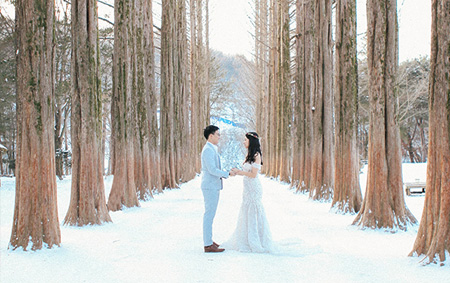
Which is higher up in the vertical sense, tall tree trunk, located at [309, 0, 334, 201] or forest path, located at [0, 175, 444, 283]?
tall tree trunk, located at [309, 0, 334, 201]

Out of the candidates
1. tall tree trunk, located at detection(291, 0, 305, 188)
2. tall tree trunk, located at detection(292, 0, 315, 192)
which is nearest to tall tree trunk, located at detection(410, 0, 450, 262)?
tall tree trunk, located at detection(292, 0, 315, 192)

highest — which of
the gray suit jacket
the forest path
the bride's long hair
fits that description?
the bride's long hair

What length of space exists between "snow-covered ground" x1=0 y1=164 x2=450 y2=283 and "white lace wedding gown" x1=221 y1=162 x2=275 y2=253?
209mm

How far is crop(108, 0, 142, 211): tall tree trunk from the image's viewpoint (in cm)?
1132

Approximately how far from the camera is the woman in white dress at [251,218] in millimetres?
6504

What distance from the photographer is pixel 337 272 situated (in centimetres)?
521

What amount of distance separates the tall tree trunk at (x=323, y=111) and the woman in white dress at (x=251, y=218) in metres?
6.52

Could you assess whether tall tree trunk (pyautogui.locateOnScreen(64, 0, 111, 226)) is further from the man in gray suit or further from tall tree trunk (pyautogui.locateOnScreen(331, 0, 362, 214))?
tall tree trunk (pyautogui.locateOnScreen(331, 0, 362, 214))

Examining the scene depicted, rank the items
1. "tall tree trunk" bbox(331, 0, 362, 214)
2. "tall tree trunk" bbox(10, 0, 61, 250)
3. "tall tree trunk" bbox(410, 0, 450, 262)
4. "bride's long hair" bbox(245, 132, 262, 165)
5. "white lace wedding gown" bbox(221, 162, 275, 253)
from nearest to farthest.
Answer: "tall tree trunk" bbox(410, 0, 450, 262) → "tall tree trunk" bbox(10, 0, 61, 250) → "white lace wedding gown" bbox(221, 162, 275, 253) → "bride's long hair" bbox(245, 132, 262, 165) → "tall tree trunk" bbox(331, 0, 362, 214)

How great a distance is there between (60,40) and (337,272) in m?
20.5

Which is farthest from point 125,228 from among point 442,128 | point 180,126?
point 180,126

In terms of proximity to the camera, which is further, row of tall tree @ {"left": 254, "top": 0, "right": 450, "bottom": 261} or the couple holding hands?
the couple holding hands

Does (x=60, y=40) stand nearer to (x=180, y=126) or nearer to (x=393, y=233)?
(x=180, y=126)

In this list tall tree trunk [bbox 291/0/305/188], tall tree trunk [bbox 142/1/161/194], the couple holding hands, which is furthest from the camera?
tall tree trunk [bbox 291/0/305/188]
